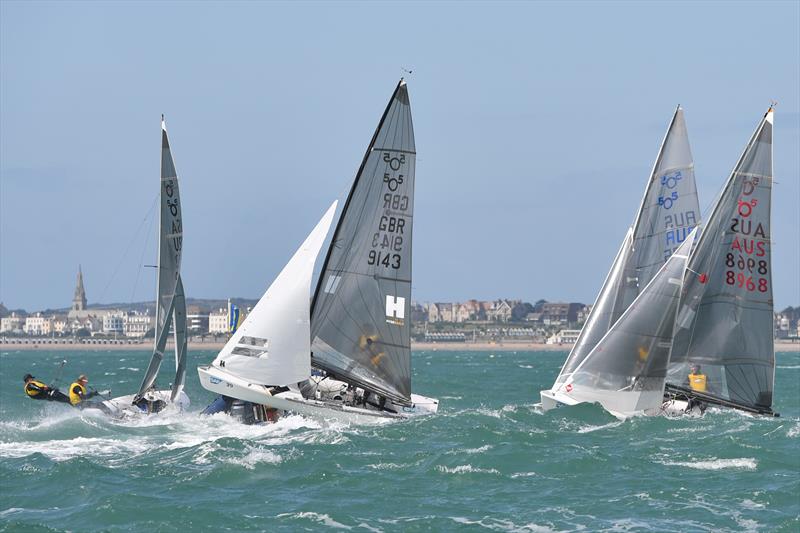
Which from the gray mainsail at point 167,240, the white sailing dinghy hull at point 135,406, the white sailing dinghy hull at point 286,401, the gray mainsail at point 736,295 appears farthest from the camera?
the gray mainsail at point 167,240

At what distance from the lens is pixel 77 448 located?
3058cm

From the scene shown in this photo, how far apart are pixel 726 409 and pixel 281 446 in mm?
15573

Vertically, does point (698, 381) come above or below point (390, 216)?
below

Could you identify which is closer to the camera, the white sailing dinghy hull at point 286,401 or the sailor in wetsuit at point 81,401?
the white sailing dinghy hull at point 286,401

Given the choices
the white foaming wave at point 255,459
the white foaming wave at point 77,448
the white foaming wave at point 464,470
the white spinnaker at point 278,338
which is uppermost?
the white spinnaker at point 278,338

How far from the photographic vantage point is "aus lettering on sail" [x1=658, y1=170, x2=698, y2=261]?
40.3 meters

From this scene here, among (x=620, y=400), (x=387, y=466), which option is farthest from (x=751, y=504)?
(x=620, y=400)

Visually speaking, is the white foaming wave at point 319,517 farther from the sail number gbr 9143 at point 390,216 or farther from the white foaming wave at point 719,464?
the sail number gbr 9143 at point 390,216

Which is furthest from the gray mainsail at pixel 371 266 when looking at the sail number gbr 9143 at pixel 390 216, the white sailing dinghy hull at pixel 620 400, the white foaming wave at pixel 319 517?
the white foaming wave at pixel 319 517

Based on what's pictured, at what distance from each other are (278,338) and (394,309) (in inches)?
134

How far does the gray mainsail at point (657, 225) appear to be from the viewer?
132ft

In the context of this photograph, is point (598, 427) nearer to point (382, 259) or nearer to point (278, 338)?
point (382, 259)

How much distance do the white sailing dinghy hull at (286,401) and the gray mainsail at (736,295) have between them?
348 inches

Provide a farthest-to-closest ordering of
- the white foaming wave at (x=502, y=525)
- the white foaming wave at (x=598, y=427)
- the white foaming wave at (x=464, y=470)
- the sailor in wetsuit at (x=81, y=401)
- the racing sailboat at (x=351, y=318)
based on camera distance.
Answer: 1. the sailor in wetsuit at (x=81, y=401)
2. the white foaming wave at (x=598, y=427)
3. the racing sailboat at (x=351, y=318)
4. the white foaming wave at (x=464, y=470)
5. the white foaming wave at (x=502, y=525)
